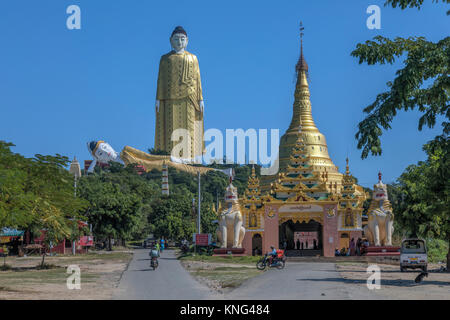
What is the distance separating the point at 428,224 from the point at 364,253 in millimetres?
8396

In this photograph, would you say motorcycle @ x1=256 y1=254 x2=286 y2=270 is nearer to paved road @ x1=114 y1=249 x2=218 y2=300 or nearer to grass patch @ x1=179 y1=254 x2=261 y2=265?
paved road @ x1=114 y1=249 x2=218 y2=300

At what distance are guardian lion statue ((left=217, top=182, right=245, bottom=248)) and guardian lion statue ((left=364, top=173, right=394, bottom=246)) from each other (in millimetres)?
9129

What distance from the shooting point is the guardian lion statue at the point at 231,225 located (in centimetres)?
4562

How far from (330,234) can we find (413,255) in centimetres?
1593

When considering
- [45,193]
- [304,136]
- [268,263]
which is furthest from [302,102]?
[45,193]

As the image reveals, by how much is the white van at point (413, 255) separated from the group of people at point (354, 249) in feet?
45.9

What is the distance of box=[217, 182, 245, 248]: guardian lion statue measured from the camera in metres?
45.6

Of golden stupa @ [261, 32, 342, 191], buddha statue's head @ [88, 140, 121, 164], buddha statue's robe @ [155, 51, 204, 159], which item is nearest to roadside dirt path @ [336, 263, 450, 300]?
golden stupa @ [261, 32, 342, 191]

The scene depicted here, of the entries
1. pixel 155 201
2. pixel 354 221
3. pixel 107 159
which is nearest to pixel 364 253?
pixel 354 221

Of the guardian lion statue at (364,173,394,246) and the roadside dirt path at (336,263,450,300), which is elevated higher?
the guardian lion statue at (364,173,394,246)

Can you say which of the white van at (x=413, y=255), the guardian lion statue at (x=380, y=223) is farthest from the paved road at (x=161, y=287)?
the guardian lion statue at (x=380, y=223)

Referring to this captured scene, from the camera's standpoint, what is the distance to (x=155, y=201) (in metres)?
92.7

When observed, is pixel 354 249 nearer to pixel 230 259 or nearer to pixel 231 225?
pixel 231 225

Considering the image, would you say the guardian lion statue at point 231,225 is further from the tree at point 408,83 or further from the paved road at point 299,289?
the tree at point 408,83
